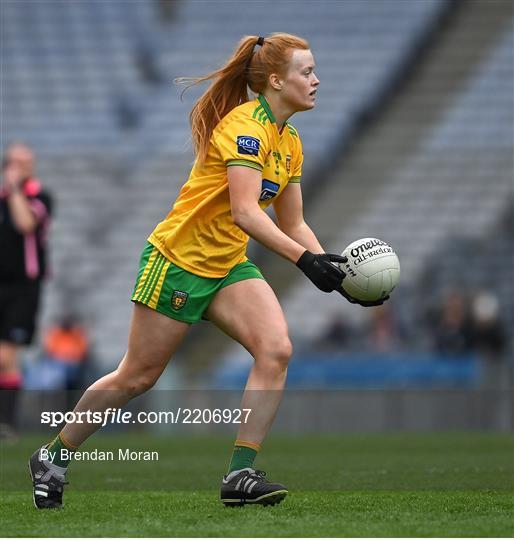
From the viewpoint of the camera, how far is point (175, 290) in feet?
16.8

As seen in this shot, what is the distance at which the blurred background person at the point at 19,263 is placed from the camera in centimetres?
1005

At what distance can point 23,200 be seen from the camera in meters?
10.0

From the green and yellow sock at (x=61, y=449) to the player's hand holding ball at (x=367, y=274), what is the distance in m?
1.23

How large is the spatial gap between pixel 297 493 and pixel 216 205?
141cm

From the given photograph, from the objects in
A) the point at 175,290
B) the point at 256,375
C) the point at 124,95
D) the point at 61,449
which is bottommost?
the point at 124,95

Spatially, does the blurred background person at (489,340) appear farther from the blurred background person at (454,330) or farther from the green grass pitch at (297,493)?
the green grass pitch at (297,493)

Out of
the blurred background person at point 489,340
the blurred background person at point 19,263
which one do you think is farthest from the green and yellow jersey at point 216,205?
the blurred background person at point 489,340

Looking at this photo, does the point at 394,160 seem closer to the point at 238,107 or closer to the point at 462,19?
the point at 462,19

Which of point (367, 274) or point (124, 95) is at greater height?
point (367, 274)

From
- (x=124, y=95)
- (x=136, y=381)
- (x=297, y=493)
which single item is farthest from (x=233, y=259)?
(x=124, y=95)

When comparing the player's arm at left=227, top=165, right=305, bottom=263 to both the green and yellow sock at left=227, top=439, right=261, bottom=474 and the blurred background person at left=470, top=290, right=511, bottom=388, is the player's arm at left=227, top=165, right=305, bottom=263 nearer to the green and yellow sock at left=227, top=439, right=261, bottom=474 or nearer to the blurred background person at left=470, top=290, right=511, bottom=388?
the green and yellow sock at left=227, top=439, right=261, bottom=474

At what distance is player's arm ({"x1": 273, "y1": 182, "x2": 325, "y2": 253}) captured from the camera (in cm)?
551

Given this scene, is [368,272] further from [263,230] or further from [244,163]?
[244,163]

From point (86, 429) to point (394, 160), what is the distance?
1358 cm
